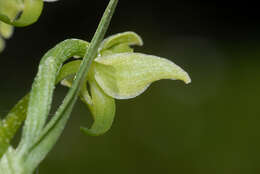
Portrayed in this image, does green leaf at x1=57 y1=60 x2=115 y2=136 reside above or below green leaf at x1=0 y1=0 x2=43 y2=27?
below

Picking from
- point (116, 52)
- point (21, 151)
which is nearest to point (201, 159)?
point (116, 52)

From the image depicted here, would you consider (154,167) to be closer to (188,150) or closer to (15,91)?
(188,150)

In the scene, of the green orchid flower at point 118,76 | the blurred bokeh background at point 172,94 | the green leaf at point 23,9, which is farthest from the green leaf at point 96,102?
the blurred bokeh background at point 172,94

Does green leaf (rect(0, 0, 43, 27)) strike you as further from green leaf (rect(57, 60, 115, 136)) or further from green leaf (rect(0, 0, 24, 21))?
green leaf (rect(57, 60, 115, 136))

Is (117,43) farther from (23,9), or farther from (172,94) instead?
(172,94)

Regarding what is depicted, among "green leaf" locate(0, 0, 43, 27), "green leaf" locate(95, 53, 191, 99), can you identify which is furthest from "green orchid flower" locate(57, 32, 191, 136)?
"green leaf" locate(0, 0, 43, 27)

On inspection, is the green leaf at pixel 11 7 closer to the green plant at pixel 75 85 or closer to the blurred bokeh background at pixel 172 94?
the green plant at pixel 75 85

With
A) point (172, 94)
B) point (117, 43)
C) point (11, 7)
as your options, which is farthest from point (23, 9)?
point (172, 94)
